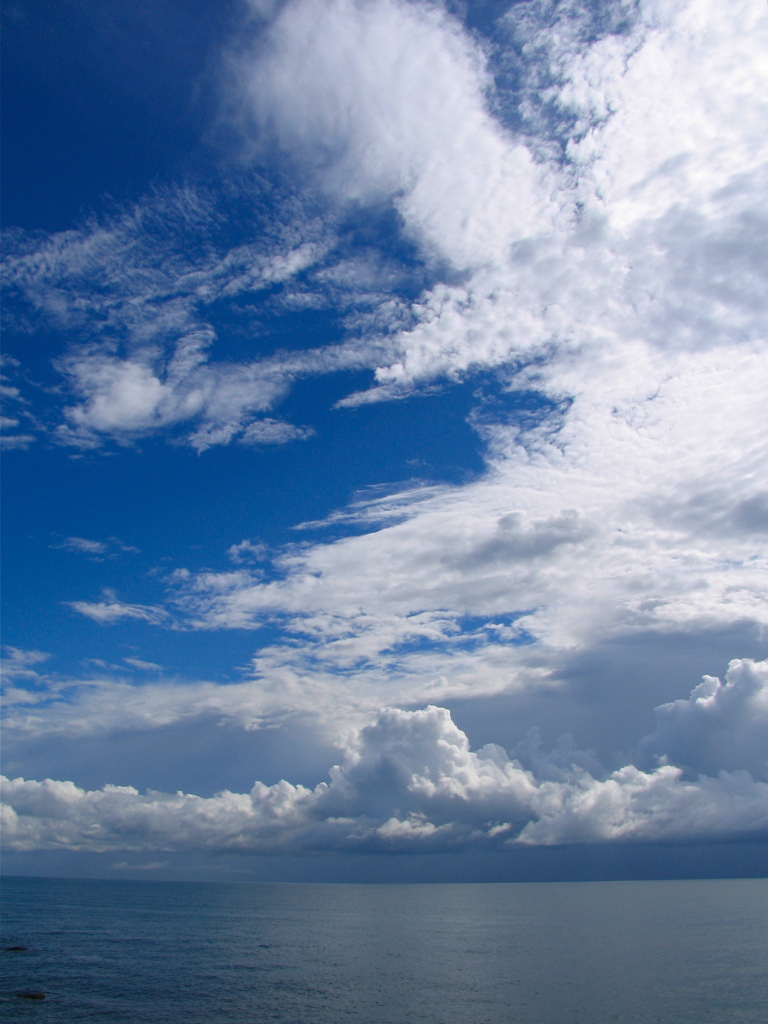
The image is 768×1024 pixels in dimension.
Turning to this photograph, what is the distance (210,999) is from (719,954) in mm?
94640

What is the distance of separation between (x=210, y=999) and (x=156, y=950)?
5518 cm

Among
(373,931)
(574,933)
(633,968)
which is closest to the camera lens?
(633,968)

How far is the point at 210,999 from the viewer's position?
80.6 metres

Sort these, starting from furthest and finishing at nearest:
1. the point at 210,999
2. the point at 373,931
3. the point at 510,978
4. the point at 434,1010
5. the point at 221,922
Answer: the point at 221,922, the point at 373,931, the point at 510,978, the point at 210,999, the point at 434,1010

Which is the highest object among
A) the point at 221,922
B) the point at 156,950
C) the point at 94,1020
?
the point at 94,1020

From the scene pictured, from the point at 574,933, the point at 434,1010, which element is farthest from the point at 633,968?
the point at 574,933

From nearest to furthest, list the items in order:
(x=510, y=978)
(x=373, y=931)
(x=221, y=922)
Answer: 1. (x=510, y=978)
2. (x=373, y=931)
3. (x=221, y=922)

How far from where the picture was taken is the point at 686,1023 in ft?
227

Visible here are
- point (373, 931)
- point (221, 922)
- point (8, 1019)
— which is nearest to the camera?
point (8, 1019)

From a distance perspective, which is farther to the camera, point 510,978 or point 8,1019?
point 510,978

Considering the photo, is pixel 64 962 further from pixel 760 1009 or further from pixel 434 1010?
pixel 760 1009

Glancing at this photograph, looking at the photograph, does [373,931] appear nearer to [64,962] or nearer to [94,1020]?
[64,962]

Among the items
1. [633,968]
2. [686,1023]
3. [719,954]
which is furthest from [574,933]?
[686,1023]

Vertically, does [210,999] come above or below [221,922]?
above
